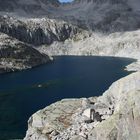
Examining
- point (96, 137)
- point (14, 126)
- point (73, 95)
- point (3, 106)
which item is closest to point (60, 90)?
point (73, 95)

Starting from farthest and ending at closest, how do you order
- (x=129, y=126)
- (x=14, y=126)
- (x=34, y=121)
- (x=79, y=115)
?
(x=14, y=126), (x=34, y=121), (x=79, y=115), (x=129, y=126)

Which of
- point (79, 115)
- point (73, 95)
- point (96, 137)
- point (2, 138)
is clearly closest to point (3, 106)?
point (73, 95)

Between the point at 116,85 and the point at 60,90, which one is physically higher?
the point at 116,85

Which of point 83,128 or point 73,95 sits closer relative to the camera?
point 83,128

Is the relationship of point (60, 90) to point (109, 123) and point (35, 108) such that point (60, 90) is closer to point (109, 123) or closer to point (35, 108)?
point (35, 108)

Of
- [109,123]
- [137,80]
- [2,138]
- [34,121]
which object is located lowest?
[2,138]


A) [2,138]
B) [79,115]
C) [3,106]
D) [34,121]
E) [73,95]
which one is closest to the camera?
[79,115]

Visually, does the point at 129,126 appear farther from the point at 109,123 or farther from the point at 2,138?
the point at 2,138
